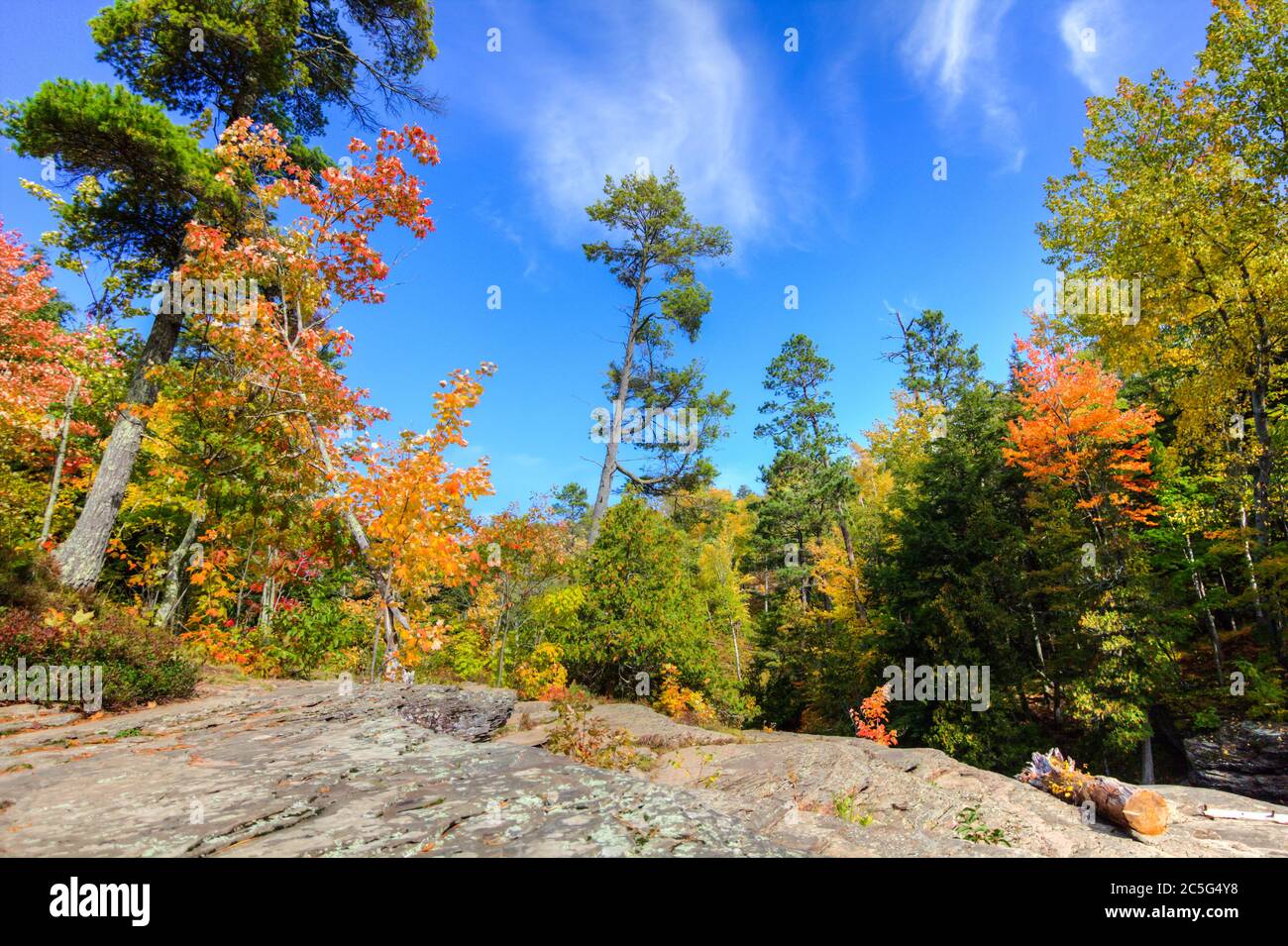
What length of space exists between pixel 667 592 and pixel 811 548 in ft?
44.3

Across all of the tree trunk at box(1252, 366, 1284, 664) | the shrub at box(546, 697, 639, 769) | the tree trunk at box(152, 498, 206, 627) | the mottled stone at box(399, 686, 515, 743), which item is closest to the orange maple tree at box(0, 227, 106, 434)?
the tree trunk at box(152, 498, 206, 627)

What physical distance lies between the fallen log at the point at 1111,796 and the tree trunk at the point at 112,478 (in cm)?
1330

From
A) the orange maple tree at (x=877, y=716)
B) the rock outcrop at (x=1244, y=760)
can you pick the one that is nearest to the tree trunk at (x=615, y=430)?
the orange maple tree at (x=877, y=716)

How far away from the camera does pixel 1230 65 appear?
10.1 m

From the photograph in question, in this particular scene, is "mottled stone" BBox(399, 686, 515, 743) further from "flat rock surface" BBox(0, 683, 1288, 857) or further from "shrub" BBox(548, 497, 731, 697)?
"shrub" BBox(548, 497, 731, 697)

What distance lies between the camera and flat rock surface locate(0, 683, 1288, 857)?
1.58m

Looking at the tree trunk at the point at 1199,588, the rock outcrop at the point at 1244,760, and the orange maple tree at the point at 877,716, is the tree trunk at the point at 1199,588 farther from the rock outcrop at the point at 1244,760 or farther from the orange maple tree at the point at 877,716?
the orange maple tree at the point at 877,716

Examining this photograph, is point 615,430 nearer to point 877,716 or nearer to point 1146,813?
point 877,716

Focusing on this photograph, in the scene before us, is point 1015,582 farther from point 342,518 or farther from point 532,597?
point 342,518

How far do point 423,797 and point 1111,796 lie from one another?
704cm

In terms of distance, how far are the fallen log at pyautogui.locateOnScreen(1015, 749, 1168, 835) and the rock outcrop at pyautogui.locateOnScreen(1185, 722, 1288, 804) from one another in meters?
8.54

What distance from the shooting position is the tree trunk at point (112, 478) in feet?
25.0

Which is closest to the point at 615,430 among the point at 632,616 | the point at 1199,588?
the point at 632,616

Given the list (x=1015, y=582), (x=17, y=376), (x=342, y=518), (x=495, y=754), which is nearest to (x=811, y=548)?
(x=1015, y=582)
